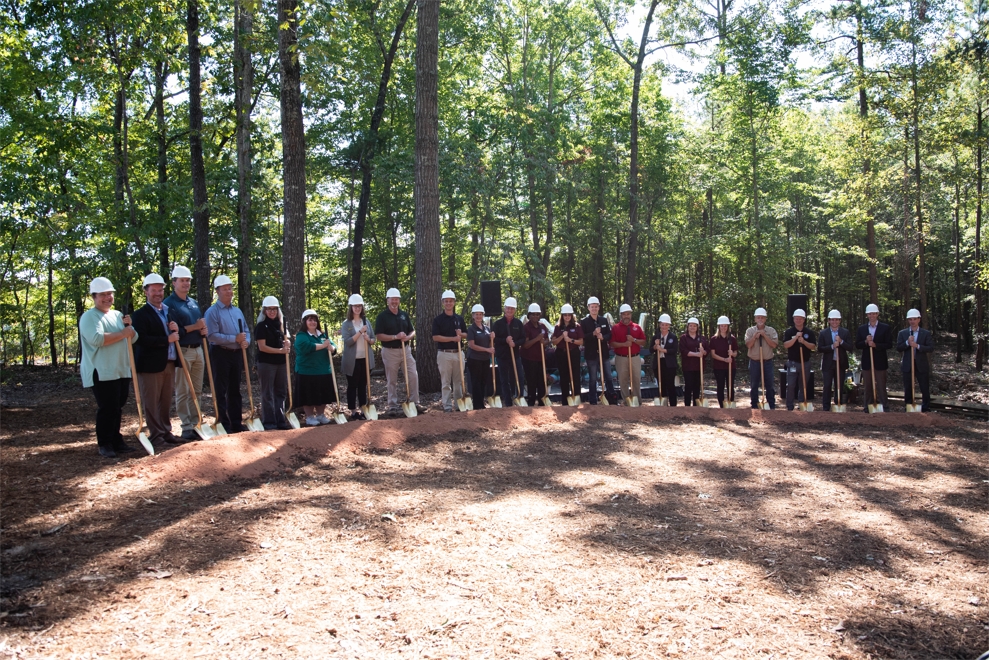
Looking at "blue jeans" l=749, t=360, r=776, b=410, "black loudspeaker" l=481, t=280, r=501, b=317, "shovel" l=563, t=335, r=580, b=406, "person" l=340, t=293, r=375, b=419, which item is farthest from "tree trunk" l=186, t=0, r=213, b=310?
"blue jeans" l=749, t=360, r=776, b=410

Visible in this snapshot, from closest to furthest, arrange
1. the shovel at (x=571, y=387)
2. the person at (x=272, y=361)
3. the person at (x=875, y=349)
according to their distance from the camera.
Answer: the person at (x=272, y=361)
the shovel at (x=571, y=387)
the person at (x=875, y=349)

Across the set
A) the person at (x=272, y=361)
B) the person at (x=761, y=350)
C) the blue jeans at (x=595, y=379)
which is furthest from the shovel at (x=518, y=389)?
the person at (x=761, y=350)

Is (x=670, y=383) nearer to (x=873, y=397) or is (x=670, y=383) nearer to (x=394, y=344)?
(x=873, y=397)

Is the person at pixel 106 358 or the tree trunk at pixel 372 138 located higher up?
the tree trunk at pixel 372 138

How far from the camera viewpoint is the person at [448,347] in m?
9.95

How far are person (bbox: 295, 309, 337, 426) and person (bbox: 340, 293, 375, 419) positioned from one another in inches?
16.9

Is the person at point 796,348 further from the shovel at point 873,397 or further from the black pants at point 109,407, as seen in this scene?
the black pants at point 109,407

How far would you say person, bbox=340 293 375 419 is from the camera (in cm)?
910

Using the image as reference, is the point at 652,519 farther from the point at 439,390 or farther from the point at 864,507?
the point at 439,390

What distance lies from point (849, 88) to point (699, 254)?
257 inches

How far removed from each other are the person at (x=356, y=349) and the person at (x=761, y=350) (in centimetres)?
637

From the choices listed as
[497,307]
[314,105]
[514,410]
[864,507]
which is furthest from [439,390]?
[314,105]

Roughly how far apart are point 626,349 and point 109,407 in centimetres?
782

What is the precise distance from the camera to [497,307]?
11.2m
